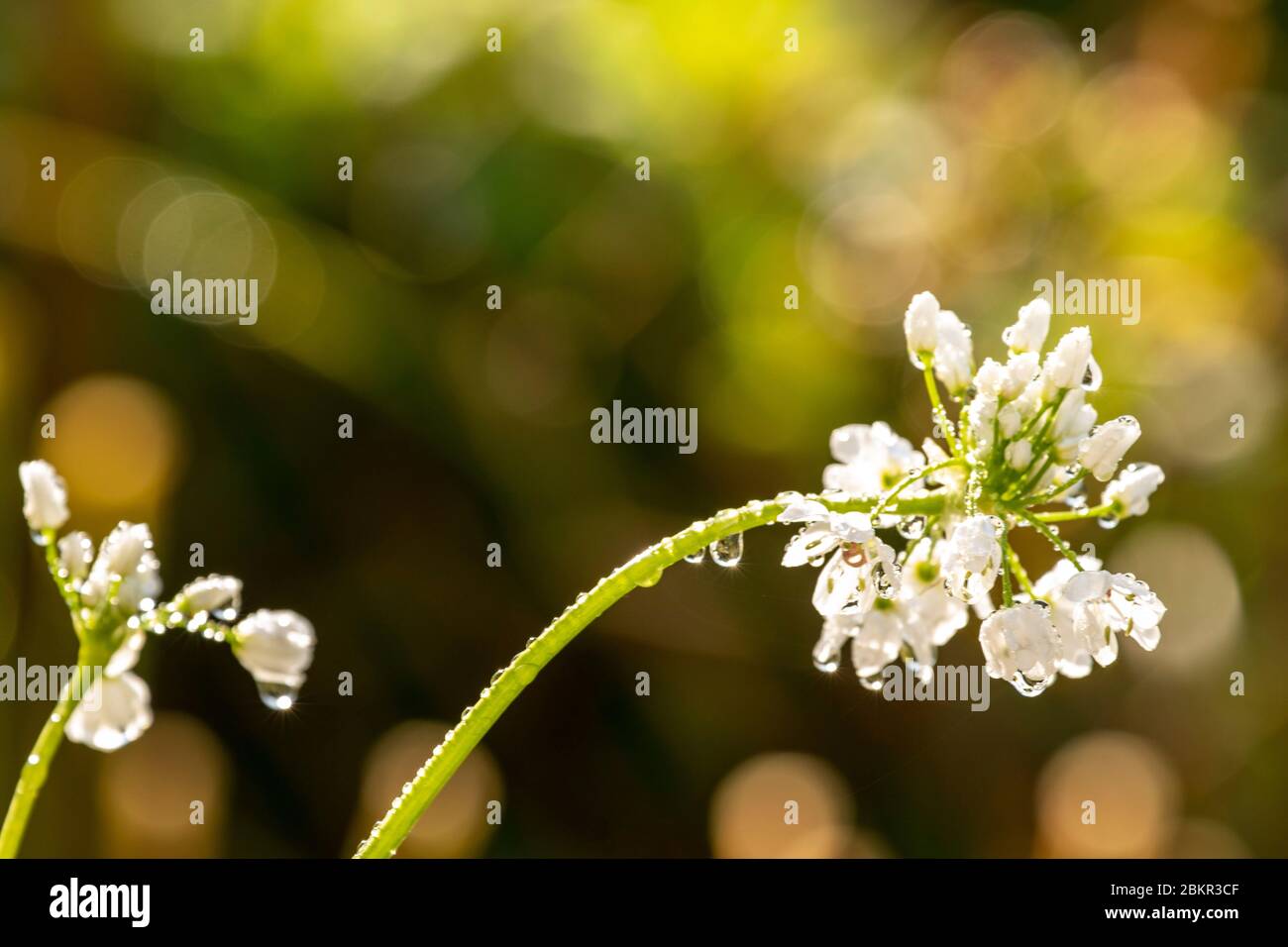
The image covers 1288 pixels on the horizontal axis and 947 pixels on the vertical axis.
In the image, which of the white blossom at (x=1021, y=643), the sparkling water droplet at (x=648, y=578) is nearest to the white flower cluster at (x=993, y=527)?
the white blossom at (x=1021, y=643)

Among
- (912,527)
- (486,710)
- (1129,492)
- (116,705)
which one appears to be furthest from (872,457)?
(116,705)

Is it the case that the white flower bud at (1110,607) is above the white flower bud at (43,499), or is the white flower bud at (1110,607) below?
below

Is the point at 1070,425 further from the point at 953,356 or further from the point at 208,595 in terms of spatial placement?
the point at 208,595

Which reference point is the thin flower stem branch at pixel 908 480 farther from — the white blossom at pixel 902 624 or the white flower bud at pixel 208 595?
the white flower bud at pixel 208 595

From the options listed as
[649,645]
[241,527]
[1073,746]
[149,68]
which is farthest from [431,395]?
[1073,746]

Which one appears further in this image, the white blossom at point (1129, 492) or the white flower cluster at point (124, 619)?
the white blossom at point (1129, 492)

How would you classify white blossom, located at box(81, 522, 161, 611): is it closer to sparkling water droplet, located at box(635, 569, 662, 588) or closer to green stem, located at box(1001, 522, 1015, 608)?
sparkling water droplet, located at box(635, 569, 662, 588)

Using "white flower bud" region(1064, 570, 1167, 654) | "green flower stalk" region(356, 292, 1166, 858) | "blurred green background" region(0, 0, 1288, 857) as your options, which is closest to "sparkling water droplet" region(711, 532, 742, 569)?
"green flower stalk" region(356, 292, 1166, 858)

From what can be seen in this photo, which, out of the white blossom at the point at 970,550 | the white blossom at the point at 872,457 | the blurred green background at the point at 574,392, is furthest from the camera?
the blurred green background at the point at 574,392
